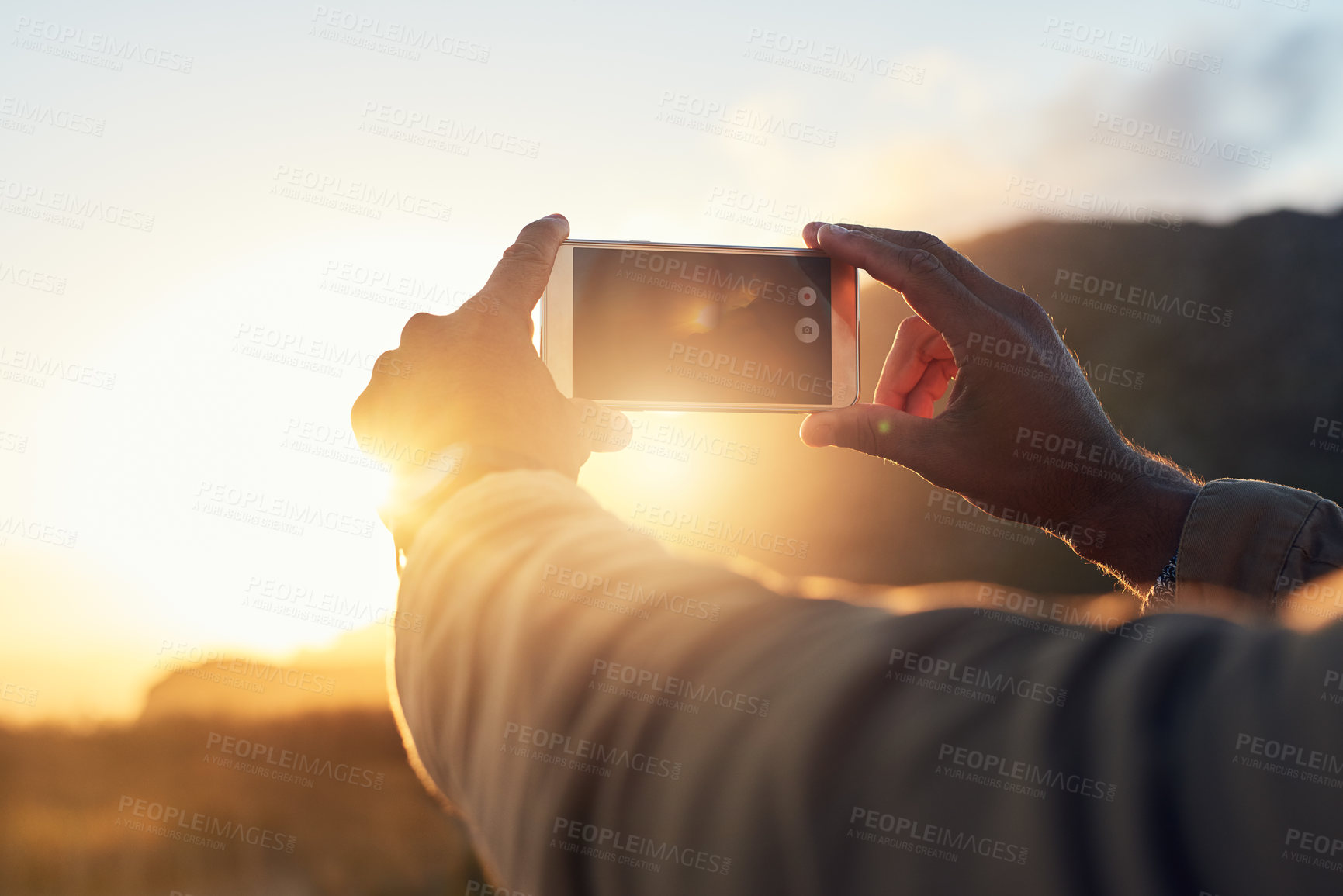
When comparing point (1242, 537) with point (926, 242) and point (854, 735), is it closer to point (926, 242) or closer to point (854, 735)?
point (926, 242)

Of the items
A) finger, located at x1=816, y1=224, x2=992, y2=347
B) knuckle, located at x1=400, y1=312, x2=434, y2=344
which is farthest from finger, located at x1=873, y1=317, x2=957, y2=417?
knuckle, located at x1=400, y1=312, x2=434, y2=344

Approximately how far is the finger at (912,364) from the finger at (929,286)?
0.31ft

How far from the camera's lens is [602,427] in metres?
2.18

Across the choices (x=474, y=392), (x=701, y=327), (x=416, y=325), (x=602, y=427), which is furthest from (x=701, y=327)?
(x=474, y=392)

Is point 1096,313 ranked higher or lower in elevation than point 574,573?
higher

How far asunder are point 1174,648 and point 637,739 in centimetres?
47

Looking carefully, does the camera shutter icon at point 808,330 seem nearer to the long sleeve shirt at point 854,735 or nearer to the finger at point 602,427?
the finger at point 602,427

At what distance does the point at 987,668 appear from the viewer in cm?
61

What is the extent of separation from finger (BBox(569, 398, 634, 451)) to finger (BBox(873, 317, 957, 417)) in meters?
1.02

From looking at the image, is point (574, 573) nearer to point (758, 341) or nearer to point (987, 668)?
point (987, 668)

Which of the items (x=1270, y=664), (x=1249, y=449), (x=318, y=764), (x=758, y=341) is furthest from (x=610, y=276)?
(x=1249, y=449)

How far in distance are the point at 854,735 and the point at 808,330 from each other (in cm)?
225

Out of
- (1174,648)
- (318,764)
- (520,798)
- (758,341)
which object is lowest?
(318,764)

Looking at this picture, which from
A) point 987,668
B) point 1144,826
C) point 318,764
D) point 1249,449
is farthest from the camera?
point 1249,449
